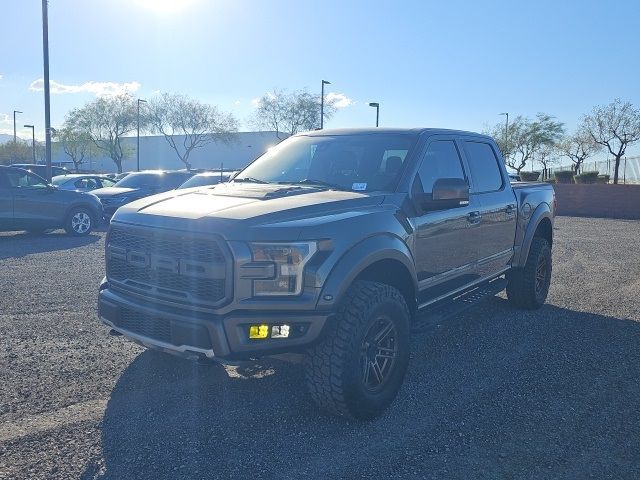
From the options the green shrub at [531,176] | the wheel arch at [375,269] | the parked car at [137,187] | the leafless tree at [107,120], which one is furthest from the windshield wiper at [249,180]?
the leafless tree at [107,120]

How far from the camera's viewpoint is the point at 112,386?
4453 millimetres

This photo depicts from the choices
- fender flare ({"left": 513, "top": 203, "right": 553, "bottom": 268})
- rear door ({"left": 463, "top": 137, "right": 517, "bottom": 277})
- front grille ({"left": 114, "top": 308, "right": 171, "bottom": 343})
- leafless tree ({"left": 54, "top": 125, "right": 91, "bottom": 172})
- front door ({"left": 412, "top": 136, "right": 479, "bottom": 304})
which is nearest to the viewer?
front grille ({"left": 114, "top": 308, "right": 171, "bottom": 343})

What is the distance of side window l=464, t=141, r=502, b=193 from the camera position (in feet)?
18.5

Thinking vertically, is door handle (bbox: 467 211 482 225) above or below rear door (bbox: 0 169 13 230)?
above

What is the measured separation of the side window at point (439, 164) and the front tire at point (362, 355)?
3.72ft

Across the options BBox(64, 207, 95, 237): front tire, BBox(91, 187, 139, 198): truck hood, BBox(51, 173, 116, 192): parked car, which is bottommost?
BBox(64, 207, 95, 237): front tire

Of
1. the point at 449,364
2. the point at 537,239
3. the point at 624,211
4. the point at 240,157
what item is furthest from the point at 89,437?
the point at 240,157

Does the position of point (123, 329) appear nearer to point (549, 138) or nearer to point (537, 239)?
point (537, 239)

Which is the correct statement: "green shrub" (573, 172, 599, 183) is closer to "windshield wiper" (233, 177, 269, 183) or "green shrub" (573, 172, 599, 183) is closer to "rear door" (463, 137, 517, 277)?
"rear door" (463, 137, 517, 277)

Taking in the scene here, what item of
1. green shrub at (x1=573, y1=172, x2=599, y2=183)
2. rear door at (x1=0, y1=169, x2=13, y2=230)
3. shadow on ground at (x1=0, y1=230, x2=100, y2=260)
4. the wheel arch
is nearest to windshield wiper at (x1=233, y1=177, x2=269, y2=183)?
the wheel arch

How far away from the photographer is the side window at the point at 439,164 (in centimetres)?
475

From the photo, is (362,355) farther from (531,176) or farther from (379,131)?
(531,176)

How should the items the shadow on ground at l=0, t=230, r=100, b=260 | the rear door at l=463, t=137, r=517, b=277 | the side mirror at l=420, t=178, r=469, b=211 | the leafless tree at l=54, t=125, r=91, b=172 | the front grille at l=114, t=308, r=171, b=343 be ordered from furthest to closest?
the leafless tree at l=54, t=125, r=91, b=172
the shadow on ground at l=0, t=230, r=100, b=260
the rear door at l=463, t=137, r=517, b=277
the side mirror at l=420, t=178, r=469, b=211
the front grille at l=114, t=308, r=171, b=343

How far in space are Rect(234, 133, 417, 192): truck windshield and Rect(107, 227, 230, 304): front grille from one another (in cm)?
140
